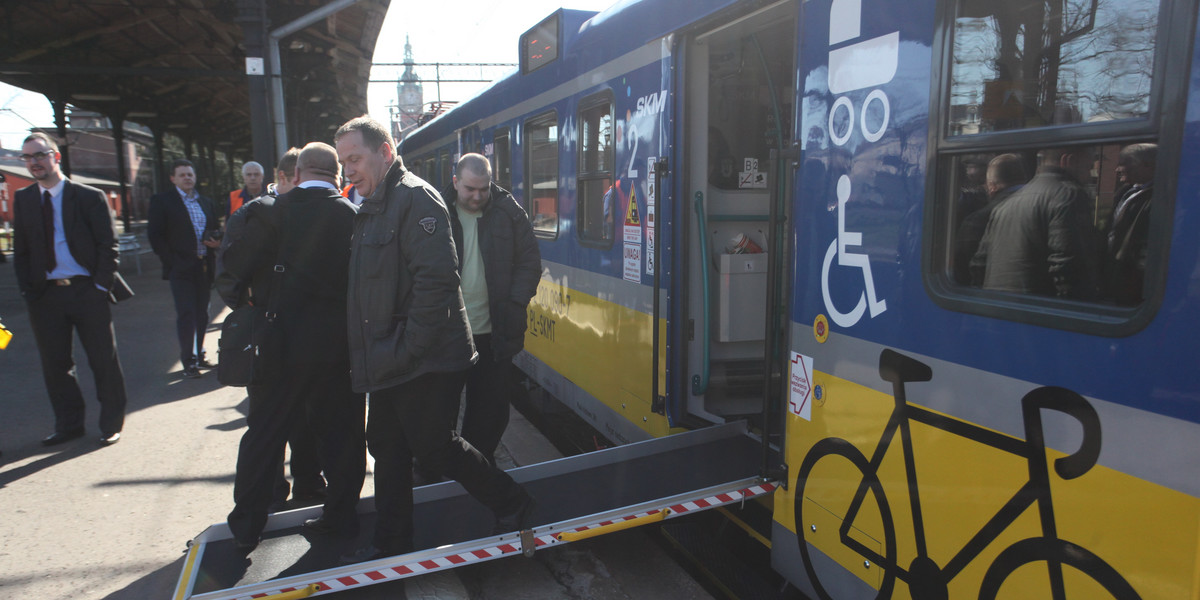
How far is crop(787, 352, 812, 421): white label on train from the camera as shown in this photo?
2.88 m

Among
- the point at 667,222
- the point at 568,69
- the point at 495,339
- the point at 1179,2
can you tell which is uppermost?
the point at 568,69

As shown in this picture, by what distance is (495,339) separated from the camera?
13.4ft

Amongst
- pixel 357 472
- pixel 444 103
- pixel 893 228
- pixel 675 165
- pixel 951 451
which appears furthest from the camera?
pixel 444 103

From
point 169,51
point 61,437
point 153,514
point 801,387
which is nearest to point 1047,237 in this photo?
point 801,387

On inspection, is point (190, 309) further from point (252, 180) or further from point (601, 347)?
point (601, 347)

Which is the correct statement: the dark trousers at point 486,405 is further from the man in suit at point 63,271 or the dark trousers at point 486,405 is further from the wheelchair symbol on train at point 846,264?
the man in suit at point 63,271

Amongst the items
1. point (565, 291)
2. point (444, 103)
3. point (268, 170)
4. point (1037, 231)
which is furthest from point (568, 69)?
point (444, 103)

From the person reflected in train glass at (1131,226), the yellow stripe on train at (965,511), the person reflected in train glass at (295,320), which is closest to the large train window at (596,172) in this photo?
the person reflected in train glass at (295,320)

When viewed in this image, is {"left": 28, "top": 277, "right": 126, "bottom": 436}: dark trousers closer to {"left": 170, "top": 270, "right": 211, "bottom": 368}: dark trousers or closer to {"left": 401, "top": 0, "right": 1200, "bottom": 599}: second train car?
{"left": 170, "top": 270, "right": 211, "bottom": 368}: dark trousers

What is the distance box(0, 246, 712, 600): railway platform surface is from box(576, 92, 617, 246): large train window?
163 centimetres

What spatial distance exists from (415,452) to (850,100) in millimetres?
2179

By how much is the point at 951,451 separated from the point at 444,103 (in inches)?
436

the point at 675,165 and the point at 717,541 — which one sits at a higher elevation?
the point at 675,165

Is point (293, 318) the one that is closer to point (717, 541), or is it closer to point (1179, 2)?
point (717, 541)
